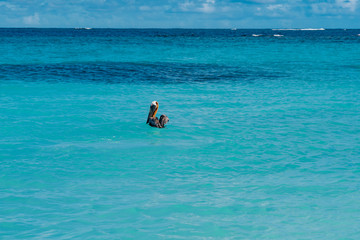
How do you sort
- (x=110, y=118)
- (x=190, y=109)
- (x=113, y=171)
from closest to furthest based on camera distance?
(x=113, y=171)
(x=110, y=118)
(x=190, y=109)

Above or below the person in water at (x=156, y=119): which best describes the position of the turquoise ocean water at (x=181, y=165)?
below

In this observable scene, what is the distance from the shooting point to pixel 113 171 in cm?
1137

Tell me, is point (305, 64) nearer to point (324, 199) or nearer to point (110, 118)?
point (110, 118)

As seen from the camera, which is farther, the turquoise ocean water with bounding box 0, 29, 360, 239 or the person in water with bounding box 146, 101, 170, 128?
the person in water with bounding box 146, 101, 170, 128

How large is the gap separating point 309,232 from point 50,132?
10348 millimetres

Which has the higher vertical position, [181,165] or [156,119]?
[156,119]

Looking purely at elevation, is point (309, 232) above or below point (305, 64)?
below

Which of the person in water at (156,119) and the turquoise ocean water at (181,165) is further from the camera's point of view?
the person in water at (156,119)

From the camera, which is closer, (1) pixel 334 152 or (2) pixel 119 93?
(1) pixel 334 152

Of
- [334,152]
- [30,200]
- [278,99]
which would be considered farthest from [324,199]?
[278,99]

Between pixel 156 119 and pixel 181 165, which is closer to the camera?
pixel 181 165

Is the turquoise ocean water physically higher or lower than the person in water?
lower

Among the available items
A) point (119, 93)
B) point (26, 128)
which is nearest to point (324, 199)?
point (26, 128)

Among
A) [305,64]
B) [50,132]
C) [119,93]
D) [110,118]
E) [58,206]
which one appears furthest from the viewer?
[305,64]
